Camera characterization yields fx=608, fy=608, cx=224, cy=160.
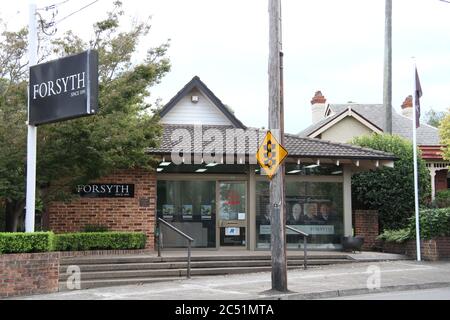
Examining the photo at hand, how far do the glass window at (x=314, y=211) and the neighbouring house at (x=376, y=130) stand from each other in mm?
9431

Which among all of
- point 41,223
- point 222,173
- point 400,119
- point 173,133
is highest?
point 400,119

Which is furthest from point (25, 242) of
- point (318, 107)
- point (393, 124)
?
point (318, 107)

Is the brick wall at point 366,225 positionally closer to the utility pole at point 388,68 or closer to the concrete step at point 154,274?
the utility pole at point 388,68

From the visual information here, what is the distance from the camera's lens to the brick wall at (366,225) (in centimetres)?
2105

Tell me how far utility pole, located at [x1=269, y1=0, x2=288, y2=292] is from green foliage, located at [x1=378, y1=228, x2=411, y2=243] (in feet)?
27.0

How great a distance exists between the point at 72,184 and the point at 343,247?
347 inches

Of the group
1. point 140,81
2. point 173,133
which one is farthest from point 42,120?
point 173,133

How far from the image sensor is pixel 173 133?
1975 cm

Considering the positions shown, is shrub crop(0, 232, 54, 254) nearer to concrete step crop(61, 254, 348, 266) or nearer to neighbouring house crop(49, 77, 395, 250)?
concrete step crop(61, 254, 348, 266)

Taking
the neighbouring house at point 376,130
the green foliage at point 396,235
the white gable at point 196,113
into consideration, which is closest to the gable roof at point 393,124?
the neighbouring house at point 376,130

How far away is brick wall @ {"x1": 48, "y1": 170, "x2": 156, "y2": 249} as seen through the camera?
58.5 feet

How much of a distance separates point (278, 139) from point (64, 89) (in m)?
4.43

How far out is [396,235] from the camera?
1959 cm
